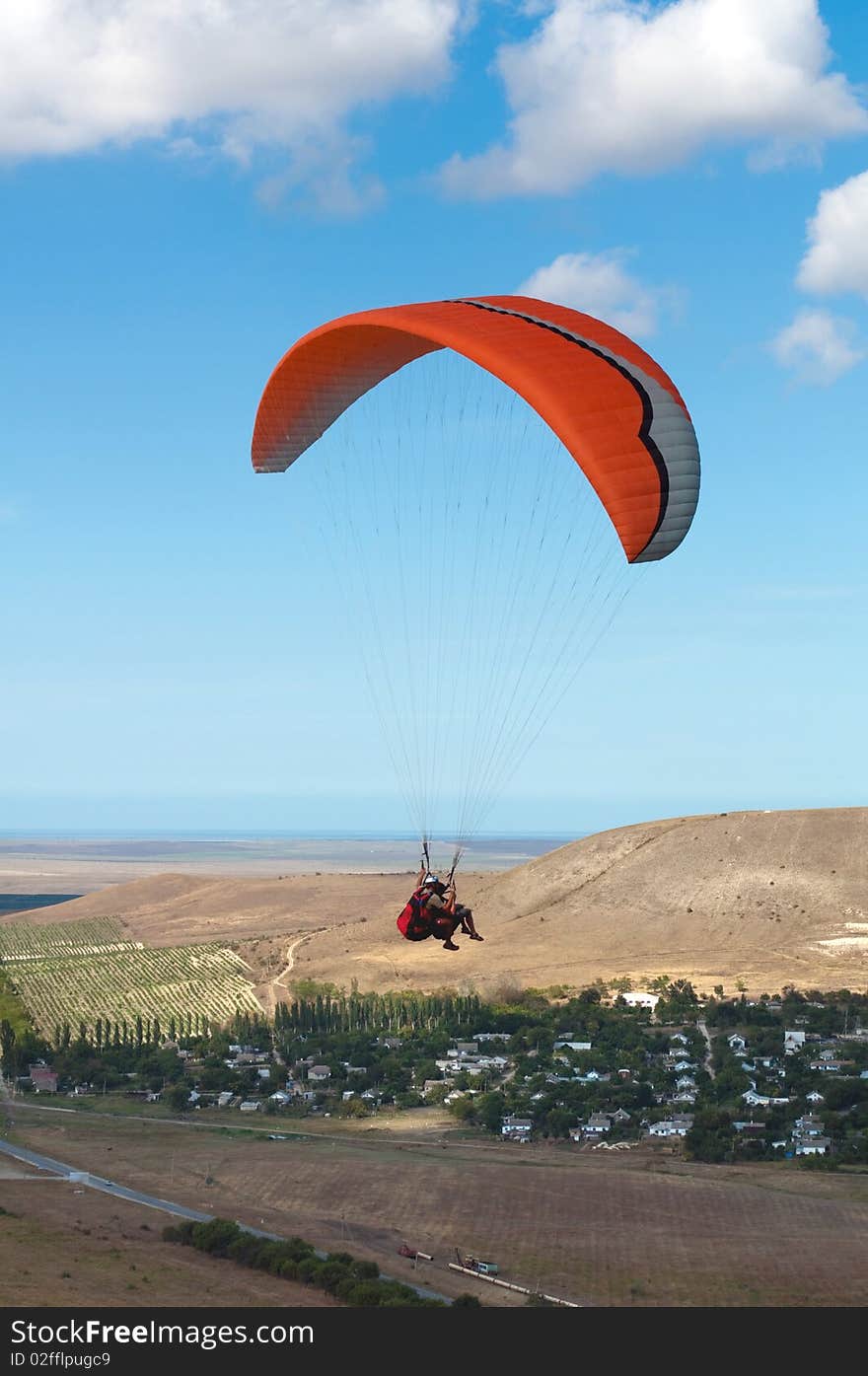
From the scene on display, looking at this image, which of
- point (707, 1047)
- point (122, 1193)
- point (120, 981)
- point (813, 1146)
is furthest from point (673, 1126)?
point (120, 981)

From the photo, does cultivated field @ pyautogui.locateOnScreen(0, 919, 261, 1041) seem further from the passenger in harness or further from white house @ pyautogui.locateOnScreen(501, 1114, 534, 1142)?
the passenger in harness

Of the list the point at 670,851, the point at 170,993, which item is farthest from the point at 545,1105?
the point at 670,851

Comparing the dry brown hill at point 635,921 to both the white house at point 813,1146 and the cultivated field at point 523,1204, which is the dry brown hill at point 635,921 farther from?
the cultivated field at point 523,1204

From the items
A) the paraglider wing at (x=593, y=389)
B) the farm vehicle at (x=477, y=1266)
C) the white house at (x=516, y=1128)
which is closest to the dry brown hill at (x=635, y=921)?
the white house at (x=516, y=1128)

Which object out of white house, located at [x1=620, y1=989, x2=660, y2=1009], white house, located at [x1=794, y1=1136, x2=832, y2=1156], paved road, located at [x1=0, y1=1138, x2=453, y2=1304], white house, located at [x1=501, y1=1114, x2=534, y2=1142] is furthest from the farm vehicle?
white house, located at [x1=620, y1=989, x2=660, y2=1009]

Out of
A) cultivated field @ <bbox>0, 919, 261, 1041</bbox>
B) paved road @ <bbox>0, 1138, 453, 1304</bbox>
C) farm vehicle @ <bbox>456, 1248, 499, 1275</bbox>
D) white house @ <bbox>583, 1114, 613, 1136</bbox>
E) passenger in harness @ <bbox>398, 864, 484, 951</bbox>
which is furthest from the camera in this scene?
cultivated field @ <bbox>0, 919, 261, 1041</bbox>

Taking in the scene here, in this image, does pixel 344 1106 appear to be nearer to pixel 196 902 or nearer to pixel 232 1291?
pixel 232 1291
